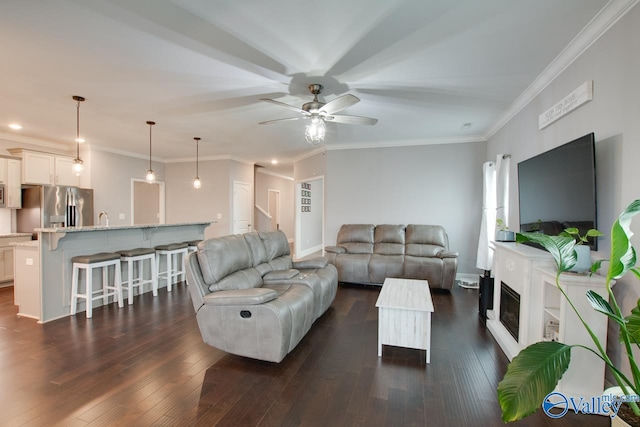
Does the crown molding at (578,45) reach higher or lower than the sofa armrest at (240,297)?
higher

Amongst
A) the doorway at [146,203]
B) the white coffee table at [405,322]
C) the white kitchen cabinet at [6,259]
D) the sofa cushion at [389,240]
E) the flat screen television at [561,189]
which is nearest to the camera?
the flat screen television at [561,189]

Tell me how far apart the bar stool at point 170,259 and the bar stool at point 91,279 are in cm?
72

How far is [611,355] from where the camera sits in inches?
77.9

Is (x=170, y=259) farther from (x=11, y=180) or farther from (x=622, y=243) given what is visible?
(x=622, y=243)

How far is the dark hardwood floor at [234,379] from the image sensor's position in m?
1.81

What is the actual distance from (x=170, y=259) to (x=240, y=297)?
2923 millimetres

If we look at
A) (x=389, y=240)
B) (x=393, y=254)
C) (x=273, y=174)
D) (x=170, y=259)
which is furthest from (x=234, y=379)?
(x=273, y=174)

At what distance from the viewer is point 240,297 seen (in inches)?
91.5

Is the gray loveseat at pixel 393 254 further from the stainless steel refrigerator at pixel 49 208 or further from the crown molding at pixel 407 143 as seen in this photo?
the stainless steel refrigerator at pixel 49 208

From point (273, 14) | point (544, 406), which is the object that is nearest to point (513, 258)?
point (544, 406)

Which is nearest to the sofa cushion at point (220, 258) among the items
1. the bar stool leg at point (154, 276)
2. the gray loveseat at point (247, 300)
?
the gray loveseat at point (247, 300)

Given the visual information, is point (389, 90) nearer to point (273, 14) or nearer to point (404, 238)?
point (273, 14)

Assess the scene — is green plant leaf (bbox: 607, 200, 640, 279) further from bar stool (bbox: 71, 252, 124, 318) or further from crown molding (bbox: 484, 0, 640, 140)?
bar stool (bbox: 71, 252, 124, 318)

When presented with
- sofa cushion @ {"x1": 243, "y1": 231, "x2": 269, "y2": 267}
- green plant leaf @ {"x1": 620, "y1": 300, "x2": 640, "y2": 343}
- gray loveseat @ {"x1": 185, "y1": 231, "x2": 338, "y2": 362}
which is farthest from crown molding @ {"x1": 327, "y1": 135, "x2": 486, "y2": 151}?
green plant leaf @ {"x1": 620, "y1": 300, "x2": 640, "y2": 343}
